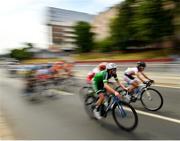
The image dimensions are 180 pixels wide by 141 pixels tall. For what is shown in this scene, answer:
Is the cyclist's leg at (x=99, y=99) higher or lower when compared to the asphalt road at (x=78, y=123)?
higher

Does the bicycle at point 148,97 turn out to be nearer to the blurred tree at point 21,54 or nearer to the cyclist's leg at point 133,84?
the cyclist's leg at point 133,84

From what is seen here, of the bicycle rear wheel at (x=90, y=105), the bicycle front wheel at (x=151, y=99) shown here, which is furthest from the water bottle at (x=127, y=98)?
the bicycle rear wheel at (x=90, y=105)

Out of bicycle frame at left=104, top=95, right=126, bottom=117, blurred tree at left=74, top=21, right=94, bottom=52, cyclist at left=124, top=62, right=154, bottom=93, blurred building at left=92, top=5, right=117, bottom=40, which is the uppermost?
blurred building at left=92, top=5, right=117, bottom=40

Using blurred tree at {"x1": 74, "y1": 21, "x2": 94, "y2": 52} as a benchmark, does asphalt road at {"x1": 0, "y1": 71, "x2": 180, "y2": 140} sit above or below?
below

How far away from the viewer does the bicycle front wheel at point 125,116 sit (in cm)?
869

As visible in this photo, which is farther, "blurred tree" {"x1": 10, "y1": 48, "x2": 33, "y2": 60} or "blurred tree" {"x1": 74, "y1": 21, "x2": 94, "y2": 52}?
"blurred tree" {"x1": 10, "y1": 48, "x2": 33, "y2": 60}

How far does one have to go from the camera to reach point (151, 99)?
1171cm

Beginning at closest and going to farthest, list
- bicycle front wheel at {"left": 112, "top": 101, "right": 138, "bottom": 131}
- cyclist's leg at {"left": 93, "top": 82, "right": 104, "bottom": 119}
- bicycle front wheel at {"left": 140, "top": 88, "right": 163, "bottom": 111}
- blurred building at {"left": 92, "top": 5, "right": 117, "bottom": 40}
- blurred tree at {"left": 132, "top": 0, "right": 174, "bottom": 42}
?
bicycle front wheel at {"left": 112, "top": 101, "right": 138, "bottom": 131} → cyclist's leg at {"left": 93, "top": 82, "right": 104, "bottom": 119} → bicycle front wheel at {"left": 140, "top": 88, "right": 163, "bottom": 111} → blurred tree at {"left": 132, "top": 0, "right": 174, "bottom": 42} → blurred building at {"left": 92, "top": 5, "right": 117, "bottom": 40}

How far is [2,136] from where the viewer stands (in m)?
8.60

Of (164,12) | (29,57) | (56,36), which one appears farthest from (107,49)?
(56,36)

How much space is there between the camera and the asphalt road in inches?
335

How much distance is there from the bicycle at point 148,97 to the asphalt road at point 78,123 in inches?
8.9

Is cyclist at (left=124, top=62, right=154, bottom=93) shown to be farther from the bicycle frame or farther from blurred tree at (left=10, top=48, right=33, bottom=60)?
blurred tree at (left=10, top=48, right=33, bottom=60)

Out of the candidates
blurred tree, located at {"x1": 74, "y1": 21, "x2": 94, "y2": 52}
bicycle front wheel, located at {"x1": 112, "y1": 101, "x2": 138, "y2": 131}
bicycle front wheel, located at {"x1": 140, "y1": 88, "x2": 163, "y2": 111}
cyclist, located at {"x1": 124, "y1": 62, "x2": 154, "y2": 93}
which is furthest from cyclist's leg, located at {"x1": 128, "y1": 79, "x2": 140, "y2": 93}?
blurred tree, located at {"x1": 74, "y1": 21, "x2": 94, "y2": 52}
